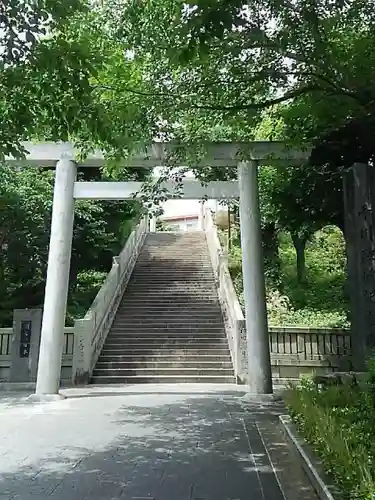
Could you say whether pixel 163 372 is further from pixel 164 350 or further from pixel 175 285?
pixel 175 285

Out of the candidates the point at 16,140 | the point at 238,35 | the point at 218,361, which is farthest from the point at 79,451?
the point at 218,361

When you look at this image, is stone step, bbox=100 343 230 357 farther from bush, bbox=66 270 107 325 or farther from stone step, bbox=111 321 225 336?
bush, bbox=66 270 107 325

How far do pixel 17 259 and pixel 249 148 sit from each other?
8250 millimetres

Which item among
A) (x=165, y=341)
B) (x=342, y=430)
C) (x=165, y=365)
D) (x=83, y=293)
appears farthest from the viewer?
(x=83, y=293)

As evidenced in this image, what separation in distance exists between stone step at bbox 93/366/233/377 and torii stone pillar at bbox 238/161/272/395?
2.42 metres

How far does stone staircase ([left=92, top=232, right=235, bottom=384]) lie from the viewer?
1271cm

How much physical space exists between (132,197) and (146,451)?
5.30 metres

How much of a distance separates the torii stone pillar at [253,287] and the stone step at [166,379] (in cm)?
216

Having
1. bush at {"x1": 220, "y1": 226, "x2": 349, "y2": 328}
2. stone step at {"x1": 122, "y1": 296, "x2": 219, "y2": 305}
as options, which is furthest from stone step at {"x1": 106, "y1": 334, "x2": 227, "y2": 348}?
stone step at {"x1": 122, "y1": 296, "x2": 219, "y2": 305}

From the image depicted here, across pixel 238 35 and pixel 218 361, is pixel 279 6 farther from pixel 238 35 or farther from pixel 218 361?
pixel 218 361

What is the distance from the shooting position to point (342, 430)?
4.75m

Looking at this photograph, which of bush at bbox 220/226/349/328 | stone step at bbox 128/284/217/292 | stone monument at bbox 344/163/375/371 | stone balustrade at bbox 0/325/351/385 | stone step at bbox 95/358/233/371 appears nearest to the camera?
stone monument at bbox 344/163/375/371

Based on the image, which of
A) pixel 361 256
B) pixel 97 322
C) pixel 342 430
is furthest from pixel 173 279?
pixel 342 430

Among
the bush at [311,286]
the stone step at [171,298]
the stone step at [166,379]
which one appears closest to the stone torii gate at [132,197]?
the stone step at [166,379]
